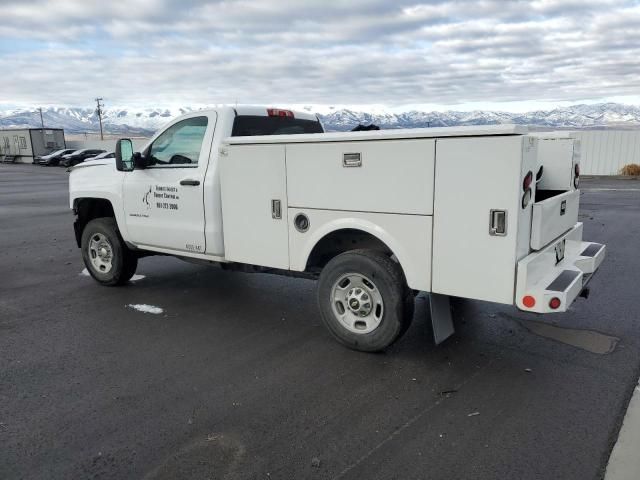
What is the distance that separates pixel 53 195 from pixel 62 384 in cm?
1846

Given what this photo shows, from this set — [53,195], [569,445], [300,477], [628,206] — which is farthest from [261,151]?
[53,195]

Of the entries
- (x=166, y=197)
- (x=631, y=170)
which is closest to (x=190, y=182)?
(x=166, y=197)

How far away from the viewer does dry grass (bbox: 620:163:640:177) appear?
2661 cm

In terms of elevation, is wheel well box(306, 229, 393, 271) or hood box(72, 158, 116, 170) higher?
hood box(72, 158, 116, 170)

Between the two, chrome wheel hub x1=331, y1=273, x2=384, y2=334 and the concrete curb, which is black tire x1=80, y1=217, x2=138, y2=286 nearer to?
chrome wheel hub x1=331, y1=273, x2=384, y2=334

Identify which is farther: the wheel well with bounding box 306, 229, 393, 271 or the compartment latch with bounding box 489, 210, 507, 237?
the wheel well with bounding box 306, 229, 393, 271

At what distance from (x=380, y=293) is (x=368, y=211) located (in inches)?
26.7

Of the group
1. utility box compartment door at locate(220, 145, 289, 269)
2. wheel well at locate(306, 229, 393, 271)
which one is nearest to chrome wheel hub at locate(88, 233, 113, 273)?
utility box compartment door at locate(220, 145, 289, 269)

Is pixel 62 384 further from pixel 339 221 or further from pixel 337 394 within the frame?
pixel 339 221

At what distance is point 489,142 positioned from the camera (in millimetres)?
3709

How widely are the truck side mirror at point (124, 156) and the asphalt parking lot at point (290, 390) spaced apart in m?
1.58

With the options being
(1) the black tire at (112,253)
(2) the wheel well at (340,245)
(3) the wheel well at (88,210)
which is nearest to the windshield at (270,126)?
(2) the wheel well at (340,245)

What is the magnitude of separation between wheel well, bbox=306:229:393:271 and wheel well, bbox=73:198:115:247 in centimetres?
327

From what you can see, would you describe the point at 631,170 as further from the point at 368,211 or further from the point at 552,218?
the point at 368,211
